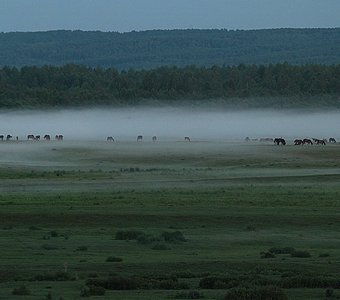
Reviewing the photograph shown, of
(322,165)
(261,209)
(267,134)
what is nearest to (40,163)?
(322,165)

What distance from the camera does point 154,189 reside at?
172 ft

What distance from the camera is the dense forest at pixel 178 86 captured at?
14950 centimetres

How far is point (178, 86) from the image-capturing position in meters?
155

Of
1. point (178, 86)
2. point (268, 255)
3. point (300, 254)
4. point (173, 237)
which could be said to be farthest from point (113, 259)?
point (178, 86)

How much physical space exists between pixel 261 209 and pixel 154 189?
38.6 ft

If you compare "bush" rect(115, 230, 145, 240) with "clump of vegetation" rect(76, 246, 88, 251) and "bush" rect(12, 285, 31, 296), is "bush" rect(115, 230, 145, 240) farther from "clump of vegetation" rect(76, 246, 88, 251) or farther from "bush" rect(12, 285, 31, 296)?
"bush" rect(12, 285, 31, 296)

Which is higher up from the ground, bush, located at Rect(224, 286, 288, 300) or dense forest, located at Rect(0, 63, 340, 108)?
dense forest, located at Rect(0, 63, 340, 108)

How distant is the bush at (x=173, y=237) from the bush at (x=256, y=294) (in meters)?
10.4

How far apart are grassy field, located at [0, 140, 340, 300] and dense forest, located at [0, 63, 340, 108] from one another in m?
76.2

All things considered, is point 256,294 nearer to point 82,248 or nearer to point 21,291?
point 21,291

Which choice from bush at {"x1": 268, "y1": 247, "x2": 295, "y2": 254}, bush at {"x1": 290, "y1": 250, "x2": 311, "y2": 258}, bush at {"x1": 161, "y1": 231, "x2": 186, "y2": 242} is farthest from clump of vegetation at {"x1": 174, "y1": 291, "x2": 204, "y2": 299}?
bush at {"x1": 161, "y1": 231, "x2": 186, "y2": 242}

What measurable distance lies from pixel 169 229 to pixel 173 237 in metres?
4.05

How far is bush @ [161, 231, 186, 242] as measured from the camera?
3059 cm

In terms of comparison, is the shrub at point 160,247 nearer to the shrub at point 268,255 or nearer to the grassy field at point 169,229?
the grassy field at point 169,229
